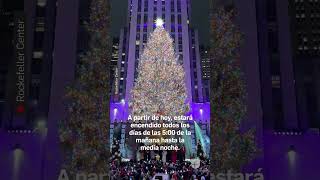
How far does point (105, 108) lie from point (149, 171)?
252 cm

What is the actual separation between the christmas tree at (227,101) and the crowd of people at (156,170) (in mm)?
1148

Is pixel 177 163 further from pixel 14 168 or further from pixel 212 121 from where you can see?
pixel 14 168

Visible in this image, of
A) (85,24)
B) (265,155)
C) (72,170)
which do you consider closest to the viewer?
(72,170)

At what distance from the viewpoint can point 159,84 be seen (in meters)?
16.3

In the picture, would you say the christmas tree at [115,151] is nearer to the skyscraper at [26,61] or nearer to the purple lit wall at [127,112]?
the purple lit wall at [127,112]

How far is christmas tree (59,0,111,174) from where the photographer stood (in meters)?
11.5

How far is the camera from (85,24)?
13156 mm

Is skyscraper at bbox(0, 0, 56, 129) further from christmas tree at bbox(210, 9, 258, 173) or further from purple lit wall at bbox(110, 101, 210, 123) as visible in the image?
christmas tree at bbox(210, 9, 258, 173)

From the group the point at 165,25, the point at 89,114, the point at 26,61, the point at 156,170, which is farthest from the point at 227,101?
the point at 165,25

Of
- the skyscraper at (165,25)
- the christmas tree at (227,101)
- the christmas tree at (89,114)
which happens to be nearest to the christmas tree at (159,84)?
the christmas tree at (89,114)

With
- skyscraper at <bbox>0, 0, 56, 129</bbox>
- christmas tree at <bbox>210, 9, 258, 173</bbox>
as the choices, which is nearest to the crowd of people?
christmas tree at <bbox>210, 9, 258, 173</bbox>

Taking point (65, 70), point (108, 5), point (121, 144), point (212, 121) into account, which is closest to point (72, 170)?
point (121, 144)

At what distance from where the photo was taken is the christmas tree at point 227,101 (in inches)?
452

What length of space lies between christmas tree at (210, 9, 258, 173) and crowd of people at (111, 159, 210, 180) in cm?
115
